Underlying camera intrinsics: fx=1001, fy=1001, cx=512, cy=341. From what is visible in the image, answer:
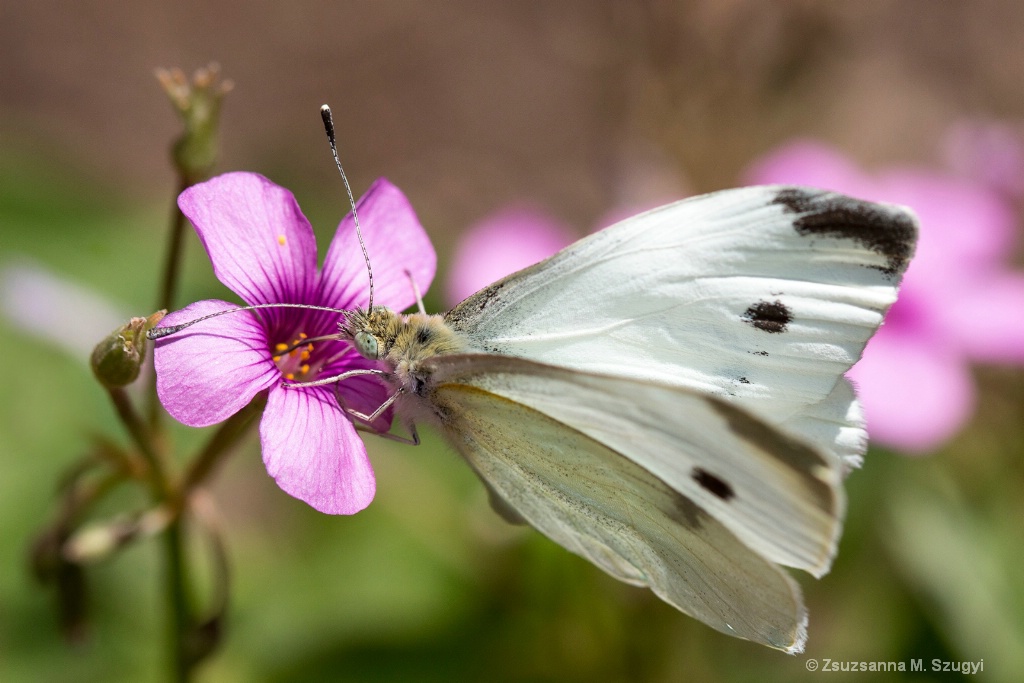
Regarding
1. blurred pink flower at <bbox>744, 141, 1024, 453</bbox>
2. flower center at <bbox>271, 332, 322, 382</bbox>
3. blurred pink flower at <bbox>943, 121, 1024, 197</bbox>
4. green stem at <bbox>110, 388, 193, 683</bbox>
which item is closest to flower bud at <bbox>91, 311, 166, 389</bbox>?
green stem at <bbox>110, 388, 193, 683</bbox>

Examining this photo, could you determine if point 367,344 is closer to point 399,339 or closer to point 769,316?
point 399,339

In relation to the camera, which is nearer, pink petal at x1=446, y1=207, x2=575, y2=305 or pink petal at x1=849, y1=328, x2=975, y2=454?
pink petal at x1=849, y1=328, x2=975, y2=454

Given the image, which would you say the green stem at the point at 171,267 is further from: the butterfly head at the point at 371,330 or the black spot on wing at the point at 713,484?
the black spot on wing at the point at 713,484

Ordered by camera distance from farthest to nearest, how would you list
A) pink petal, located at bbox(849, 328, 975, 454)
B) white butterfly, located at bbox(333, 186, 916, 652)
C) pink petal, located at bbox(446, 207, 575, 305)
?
1. pink petal, located at bbox(446, 207, 575, 305)
2. pink petal, located at bbox(849, 328, 975, 454)
3. white butterfly, located at bbox(333, 186, 916, 652)

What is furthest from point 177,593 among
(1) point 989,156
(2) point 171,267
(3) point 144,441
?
(1) point 989,156

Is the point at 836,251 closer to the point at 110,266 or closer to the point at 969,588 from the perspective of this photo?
the point at 969,588

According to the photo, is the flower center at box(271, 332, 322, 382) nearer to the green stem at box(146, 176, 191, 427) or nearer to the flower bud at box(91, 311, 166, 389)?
the green stem at box(146, 176, 191, 427)

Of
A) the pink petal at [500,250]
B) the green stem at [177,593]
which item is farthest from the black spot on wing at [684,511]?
the pink petal at [500,250]

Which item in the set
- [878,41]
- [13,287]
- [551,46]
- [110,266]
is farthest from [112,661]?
[878,41]
